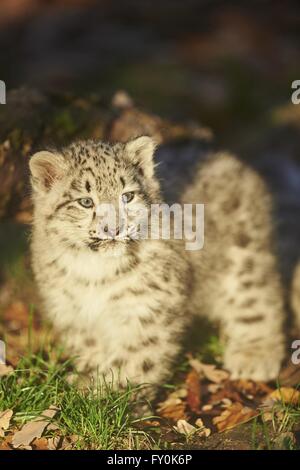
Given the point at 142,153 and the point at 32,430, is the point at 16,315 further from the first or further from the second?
the point at 142,153

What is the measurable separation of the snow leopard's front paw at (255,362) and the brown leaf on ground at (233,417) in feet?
2.40

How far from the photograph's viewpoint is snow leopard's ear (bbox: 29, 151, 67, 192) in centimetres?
545

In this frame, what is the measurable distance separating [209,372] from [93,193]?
2.50m

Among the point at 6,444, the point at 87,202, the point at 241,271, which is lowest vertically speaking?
the point at 6,444

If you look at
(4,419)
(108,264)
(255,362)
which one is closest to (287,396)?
(255,362)

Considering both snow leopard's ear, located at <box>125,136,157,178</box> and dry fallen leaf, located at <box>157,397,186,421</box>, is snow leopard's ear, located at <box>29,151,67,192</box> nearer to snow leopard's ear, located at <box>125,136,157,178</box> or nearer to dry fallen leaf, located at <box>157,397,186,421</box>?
snow leopard's ear, located at <box>125,136,157,178</box>

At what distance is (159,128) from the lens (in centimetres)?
782

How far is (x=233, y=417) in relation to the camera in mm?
5785

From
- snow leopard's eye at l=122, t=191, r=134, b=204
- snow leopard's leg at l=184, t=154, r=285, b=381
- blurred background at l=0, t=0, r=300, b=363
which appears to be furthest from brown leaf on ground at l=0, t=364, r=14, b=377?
snow leopard's leg at l=184, t=154, r=285, b=381

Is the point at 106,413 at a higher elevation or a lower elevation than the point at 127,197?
lower

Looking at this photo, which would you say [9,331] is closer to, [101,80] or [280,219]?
[280,219]

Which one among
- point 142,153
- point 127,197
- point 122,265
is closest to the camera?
point 127,197

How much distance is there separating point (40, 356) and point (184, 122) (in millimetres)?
3682

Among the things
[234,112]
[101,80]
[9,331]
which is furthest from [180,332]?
[101,80]
